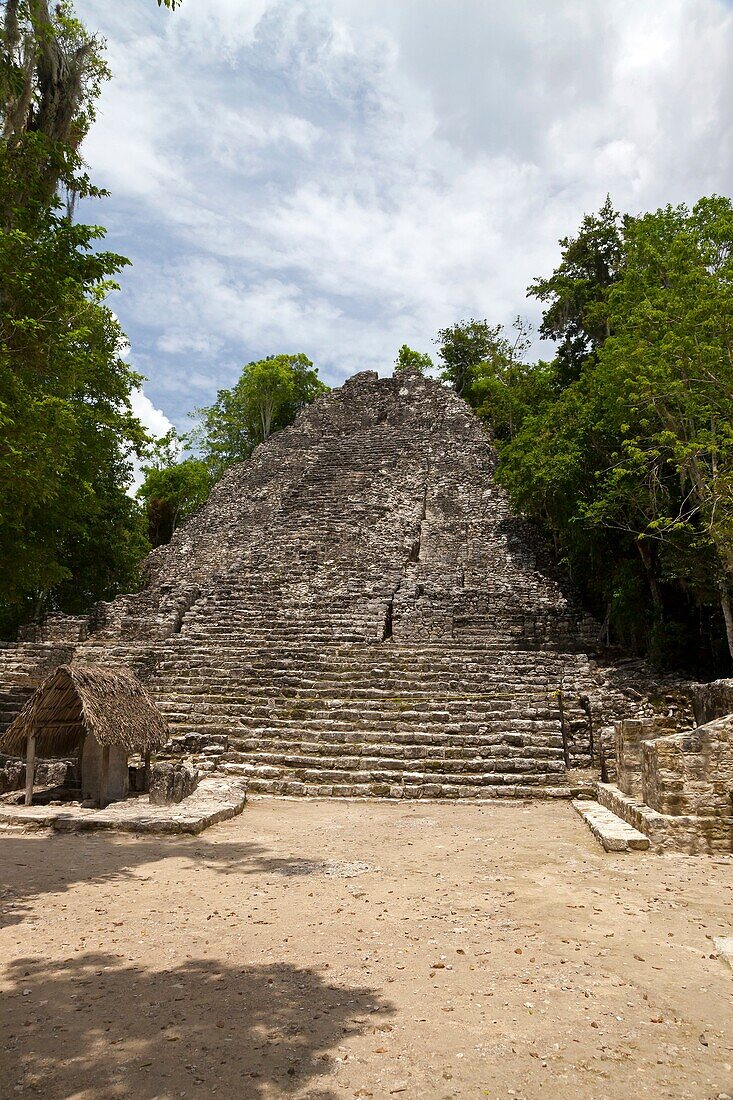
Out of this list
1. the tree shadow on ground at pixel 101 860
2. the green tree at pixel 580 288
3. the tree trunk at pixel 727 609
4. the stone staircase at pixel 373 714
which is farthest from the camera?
the green tree at pixel 580 288

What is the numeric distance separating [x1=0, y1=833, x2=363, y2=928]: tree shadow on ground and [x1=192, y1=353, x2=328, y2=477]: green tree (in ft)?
110

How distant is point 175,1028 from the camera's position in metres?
2.96

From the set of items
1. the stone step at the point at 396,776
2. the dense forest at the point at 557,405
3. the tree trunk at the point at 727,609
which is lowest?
the stone step at the point at 396,776

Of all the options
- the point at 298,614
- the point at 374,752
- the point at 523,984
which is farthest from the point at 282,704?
the point at 523,984

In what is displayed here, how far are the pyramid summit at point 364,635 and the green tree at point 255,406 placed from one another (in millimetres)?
10398

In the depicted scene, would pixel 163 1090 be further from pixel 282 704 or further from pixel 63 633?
pixel 63 633

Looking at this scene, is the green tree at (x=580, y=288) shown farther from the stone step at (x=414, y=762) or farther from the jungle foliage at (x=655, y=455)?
the stone step at (x=414, y=762)

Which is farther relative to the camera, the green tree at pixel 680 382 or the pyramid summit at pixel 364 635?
the green tree at pixel 680 382

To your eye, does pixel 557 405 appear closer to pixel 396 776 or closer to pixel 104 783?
pixel 396 776

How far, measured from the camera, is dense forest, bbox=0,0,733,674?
722cm

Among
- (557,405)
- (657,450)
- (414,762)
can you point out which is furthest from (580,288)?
(414,762)

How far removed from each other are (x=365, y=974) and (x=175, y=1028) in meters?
1.06

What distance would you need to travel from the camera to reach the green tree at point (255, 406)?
38844 millimetres

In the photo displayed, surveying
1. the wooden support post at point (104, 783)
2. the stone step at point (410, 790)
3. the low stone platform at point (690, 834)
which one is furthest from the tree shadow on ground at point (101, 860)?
the low stone platform at point (690, 834)
